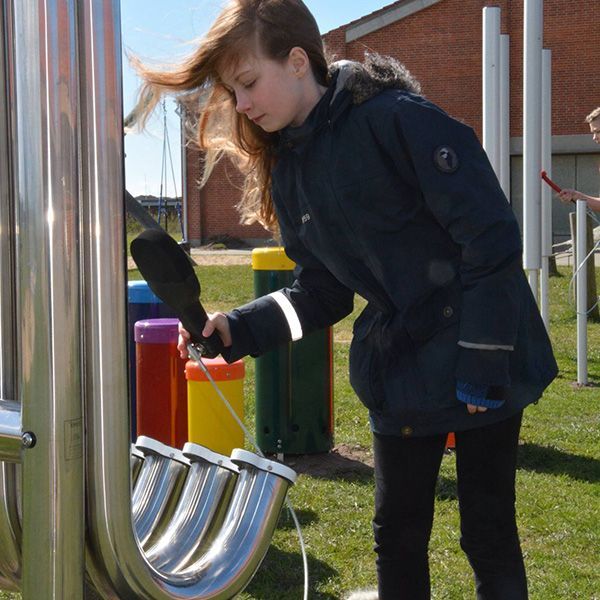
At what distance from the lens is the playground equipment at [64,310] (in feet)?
2.53

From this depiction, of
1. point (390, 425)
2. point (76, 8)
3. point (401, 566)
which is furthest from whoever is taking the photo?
point (401, 566)

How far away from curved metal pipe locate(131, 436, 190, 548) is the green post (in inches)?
140

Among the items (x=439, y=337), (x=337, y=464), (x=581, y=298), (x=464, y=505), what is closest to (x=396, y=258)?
(x=439, y=337)

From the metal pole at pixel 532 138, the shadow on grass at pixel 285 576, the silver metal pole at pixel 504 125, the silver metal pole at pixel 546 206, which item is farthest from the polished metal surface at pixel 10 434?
the silver metal pole at pixel 546 206

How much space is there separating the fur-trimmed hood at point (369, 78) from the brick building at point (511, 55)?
23.9 meters

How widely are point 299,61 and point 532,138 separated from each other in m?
4.12

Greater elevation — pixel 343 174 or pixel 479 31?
pixel 479 31

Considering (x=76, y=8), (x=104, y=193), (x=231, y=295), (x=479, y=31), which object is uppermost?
(x=479, y=31)

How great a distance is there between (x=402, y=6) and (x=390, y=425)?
25.6m

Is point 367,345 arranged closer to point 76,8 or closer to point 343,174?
point 343,174

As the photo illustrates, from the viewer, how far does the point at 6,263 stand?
863 mm

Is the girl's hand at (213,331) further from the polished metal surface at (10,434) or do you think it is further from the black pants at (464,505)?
the polished metal surface at (10,434)

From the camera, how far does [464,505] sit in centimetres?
215

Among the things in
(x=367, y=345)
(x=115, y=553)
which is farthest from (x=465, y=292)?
(x=115, y=553)
